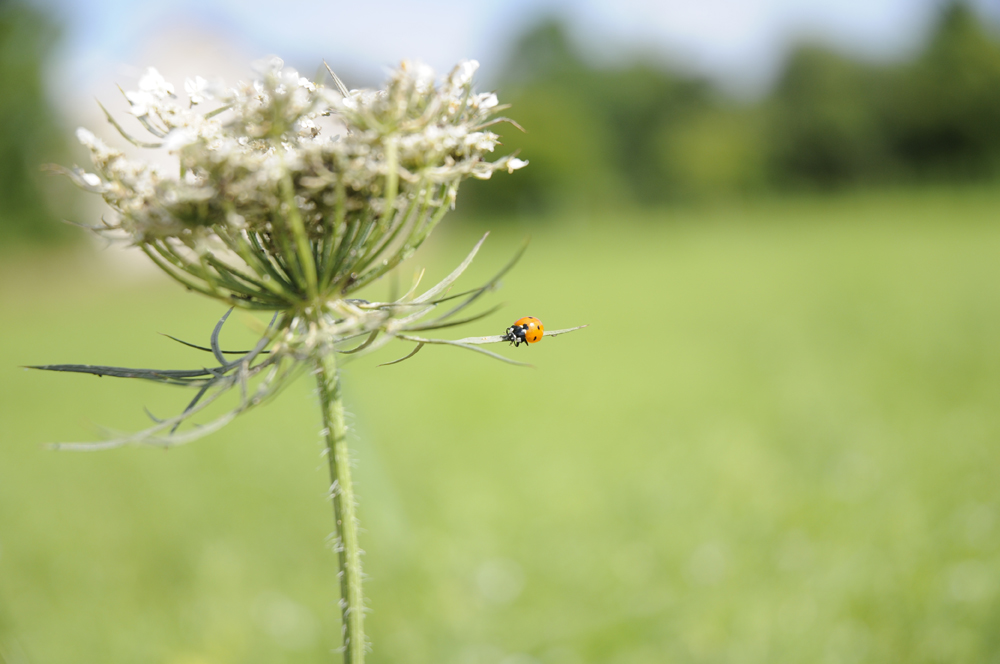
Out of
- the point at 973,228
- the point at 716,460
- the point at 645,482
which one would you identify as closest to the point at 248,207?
the point at 645,482

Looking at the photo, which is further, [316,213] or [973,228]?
[973,228]

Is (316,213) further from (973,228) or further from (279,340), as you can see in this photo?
(973,228)

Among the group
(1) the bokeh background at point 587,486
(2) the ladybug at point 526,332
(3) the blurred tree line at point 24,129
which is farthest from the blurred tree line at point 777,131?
(2) the ladybug at point 526,332

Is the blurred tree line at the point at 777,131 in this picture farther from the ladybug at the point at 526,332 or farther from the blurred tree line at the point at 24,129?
the ladybug at the point at 526,332

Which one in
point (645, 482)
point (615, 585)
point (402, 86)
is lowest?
point (615, 585)

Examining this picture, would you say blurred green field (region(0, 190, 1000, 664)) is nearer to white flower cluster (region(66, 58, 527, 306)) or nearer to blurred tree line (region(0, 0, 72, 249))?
white flower cluster (region(66, 58, 527, 306))

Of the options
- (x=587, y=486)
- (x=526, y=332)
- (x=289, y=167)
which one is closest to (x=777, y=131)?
(x=587, y=486)

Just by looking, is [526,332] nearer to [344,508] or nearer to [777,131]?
[344,508]
